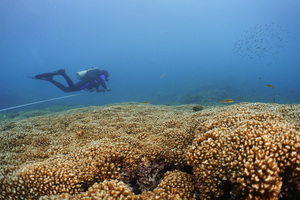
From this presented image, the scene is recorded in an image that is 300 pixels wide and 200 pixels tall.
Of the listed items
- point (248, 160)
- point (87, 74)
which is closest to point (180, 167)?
point (248, 160)

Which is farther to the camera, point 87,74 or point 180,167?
point 87,74

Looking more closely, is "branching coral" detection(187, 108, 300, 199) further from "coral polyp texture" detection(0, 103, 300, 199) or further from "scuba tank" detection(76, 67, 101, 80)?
"scuba tank" detection(76, 67, 101, 80)

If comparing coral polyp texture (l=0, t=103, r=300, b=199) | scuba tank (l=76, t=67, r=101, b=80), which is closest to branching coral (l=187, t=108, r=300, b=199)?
coral polyp texture (l=0, t=103, r=300, b=199)

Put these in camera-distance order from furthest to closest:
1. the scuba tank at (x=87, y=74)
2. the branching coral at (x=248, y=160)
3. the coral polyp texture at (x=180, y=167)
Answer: the scuba tank at (x=87, y=74) < the coral polyp texture at (x=180, y=167) < the branching coral at (x=248, y=160)

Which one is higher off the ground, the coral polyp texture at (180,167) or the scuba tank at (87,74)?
the scuba tank at (87,74)

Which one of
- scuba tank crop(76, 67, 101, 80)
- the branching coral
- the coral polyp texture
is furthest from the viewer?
scuba tank crop(76, 67, 101, 80)

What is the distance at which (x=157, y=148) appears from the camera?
3639 mm

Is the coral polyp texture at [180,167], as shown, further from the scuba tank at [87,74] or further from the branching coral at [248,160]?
the scuba tank at [87,74]

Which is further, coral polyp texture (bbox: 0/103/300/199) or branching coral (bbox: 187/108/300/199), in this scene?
coral polyp texture (bbox: 0/103/300/199)

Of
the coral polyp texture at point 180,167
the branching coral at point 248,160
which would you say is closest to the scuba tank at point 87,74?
the coral polyp texture at point 180,167

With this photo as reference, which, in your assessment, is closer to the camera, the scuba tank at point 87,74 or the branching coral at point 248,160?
the branching coral at point 248,160

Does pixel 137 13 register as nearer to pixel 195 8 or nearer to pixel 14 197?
pixel 195 8

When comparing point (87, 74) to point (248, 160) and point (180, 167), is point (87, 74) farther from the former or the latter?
point (248, 160)

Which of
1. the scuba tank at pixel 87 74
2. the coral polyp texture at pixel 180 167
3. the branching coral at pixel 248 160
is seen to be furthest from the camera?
the scuba tank at pixel 87 74
